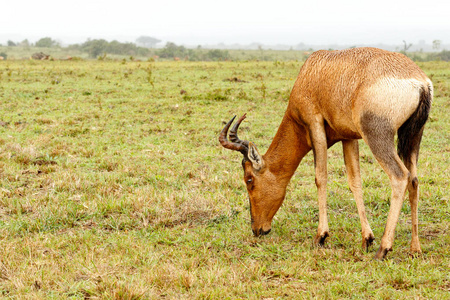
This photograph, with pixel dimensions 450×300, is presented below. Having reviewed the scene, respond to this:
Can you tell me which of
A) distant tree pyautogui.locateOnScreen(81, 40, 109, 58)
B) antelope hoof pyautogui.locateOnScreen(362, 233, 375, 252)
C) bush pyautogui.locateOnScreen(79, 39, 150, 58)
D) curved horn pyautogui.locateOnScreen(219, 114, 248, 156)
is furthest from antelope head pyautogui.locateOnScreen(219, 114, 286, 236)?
bush pyautogui.locateOnScreen(79, 39, 150, 58)

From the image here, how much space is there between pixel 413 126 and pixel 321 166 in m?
1.03

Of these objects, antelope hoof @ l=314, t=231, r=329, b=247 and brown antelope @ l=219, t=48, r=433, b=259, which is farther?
antelope hoof @ l=314, t=231, r=329, b=247

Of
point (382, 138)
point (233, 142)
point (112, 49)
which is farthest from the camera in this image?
point (112, 49)

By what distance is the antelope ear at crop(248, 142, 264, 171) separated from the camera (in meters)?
4.90

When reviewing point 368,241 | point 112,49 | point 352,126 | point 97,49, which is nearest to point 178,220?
point 368,241

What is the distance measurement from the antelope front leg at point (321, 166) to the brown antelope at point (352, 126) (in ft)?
0.03

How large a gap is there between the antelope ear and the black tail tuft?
1.48 meters

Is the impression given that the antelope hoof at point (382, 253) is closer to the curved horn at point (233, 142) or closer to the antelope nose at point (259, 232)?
the antelope nose at point (259, 232)

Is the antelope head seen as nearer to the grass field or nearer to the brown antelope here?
the brown antelope

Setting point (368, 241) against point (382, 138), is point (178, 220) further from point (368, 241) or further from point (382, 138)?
point (382, 138)

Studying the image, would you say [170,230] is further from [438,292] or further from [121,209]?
[438,292]

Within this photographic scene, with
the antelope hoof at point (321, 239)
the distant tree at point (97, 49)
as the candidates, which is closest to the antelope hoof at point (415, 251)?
the antelope hoof at point (321, 239)

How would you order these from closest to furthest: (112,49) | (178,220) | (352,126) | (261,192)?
(352,126)
(261,192)
(178,220)
(112,49)

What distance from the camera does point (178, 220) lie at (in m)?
5.62
